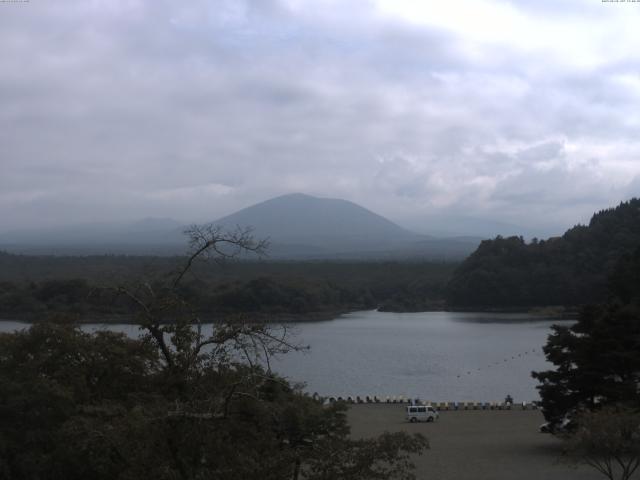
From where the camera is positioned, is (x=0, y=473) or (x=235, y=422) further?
(x=0, y=473)

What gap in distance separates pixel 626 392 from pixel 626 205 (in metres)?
37.1

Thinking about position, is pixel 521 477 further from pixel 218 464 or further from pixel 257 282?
pixel 257 282

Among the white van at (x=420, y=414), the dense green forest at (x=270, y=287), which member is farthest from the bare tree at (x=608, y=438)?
the dense green forest at (x=270, y=287)

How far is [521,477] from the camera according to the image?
9.09m

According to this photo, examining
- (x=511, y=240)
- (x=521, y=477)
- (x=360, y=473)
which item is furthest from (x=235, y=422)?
(x=511, y=240)

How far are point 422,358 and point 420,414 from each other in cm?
1086

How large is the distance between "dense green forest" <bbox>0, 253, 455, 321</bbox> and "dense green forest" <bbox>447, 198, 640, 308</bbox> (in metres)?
3.87

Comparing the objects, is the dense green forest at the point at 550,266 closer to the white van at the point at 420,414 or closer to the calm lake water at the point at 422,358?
the calm lake water at the point at 422,358

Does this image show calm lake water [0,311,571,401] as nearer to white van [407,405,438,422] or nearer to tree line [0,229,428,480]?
white van [407,405,438,422]

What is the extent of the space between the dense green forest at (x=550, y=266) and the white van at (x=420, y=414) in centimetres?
2670

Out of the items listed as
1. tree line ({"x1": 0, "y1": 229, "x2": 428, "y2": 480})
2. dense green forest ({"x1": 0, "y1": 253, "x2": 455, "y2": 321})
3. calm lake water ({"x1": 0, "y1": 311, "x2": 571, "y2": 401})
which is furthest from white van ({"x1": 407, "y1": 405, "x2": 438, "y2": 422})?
tree line ({"x1": 0, "y1": 229, "x2": 428, "y2": 480})

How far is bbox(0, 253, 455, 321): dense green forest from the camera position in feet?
106

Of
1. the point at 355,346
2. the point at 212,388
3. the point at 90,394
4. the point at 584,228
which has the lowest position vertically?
the point at 355,346

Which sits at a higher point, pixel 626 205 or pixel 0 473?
pixel 626 205
